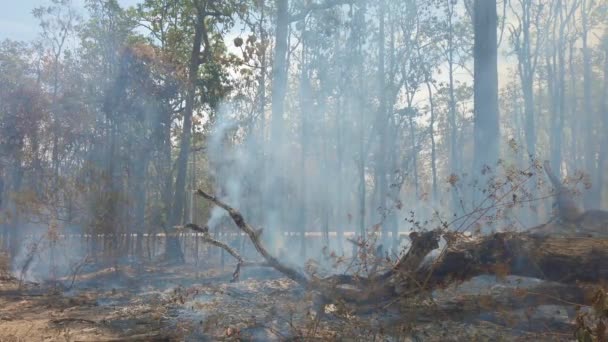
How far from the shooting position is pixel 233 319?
6004 mm

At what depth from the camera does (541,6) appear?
24.9 m

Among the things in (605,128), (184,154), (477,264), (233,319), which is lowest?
(233,319)

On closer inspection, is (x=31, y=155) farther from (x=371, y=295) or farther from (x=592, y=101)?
(x=592, y=101)

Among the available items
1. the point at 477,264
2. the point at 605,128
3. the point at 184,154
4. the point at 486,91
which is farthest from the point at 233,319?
the point at 605,128

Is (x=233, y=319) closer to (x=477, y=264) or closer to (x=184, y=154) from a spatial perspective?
(x=477, y=264)

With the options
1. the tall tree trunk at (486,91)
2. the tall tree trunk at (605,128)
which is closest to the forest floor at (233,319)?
the tall tree trunk at (486,91)

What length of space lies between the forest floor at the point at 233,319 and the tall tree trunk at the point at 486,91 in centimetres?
409

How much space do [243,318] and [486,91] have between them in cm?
696

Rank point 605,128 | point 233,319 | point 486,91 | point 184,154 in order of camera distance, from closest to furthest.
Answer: point 233,319, point 486,91, point 184,154, point 605,128

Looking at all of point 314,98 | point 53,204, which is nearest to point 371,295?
point 53,204

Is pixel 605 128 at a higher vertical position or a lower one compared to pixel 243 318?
higher

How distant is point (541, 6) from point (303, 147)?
45.7 feet

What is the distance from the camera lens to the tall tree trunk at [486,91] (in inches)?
405

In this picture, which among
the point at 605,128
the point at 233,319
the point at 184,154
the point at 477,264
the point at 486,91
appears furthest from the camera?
the point at 605,128
